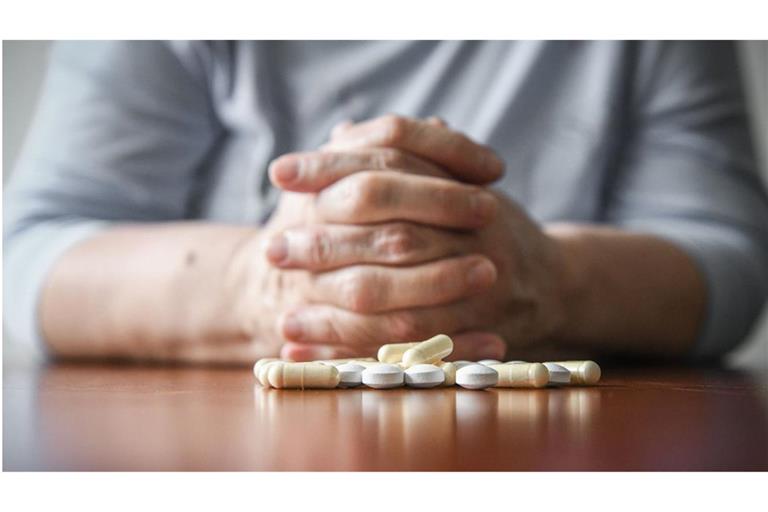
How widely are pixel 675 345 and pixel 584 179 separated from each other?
0.36 metres

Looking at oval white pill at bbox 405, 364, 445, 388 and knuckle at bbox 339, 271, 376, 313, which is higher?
knuckle at bbox 339, 271, 376, 313

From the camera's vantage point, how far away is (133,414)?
22.7 inches

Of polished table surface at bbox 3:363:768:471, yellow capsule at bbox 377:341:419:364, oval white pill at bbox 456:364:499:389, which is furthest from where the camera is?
yellow capsule at bbox 377:341:419:364

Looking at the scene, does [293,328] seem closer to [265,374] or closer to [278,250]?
[278,250]

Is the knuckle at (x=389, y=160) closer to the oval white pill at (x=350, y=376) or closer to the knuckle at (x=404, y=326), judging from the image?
the knuckle at (x=404, y=326)

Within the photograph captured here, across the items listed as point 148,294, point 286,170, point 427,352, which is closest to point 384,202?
point 286,170

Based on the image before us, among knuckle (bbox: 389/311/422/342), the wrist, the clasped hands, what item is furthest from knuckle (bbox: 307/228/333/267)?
the wrist

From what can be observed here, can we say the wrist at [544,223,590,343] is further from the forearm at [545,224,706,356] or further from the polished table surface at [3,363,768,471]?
the polished table surface at [3,363,768,471]

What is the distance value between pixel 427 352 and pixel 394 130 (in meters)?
0.33

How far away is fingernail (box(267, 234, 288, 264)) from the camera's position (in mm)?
1008

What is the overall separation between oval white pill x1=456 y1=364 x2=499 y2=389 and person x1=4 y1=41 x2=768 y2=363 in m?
0.22

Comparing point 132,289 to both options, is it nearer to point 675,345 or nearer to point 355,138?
point 355,138

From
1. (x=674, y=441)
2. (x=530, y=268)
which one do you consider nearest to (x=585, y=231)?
(x=530, y=268)

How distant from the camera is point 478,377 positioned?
0.73m
